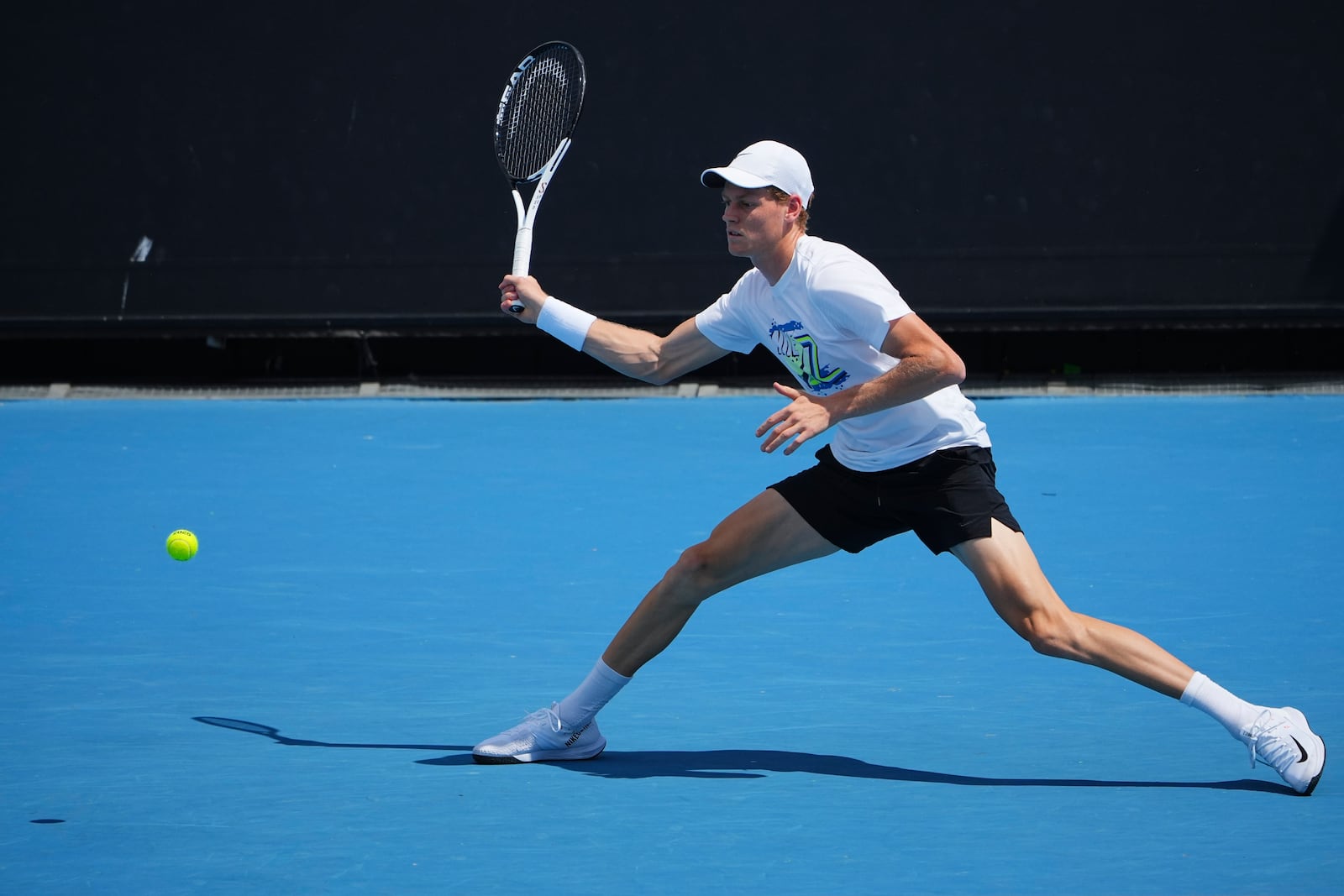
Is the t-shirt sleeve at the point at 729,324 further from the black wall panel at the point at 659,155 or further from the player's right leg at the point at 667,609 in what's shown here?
the black wall panel at the point at 659,155

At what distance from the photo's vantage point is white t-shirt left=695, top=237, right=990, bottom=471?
12.8 ft

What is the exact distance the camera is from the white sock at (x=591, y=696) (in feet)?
13.8

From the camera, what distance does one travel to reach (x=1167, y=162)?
456 inches

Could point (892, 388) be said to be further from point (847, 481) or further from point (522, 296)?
point (522, 296)

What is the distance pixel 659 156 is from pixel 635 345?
742cm

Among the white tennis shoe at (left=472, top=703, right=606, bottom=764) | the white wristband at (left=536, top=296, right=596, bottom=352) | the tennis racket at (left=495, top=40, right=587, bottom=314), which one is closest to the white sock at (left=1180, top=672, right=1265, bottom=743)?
the white tennis shoe at (left=472, top=703, right=606, bottom=764)

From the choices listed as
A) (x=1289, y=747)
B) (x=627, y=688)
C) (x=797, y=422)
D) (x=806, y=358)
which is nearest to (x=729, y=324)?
(x=806, y=358)

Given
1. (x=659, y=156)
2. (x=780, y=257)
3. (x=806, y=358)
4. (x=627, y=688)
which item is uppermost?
(x=659, y=156)

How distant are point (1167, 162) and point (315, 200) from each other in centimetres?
615

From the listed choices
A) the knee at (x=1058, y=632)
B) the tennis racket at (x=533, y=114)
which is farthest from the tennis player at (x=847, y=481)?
the tennis racket at (x=533, y=114)

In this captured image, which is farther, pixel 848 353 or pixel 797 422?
pixel 848 353

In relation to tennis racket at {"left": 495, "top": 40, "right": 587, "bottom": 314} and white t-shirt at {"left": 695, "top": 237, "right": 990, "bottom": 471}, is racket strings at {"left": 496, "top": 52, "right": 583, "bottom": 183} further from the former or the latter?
white t-shirt at {"left": 695, "top": 237, "right": 990, "bottom": 471}

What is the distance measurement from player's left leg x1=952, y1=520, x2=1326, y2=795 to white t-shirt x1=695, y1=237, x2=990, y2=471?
388mm

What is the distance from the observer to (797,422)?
11.9 feet
